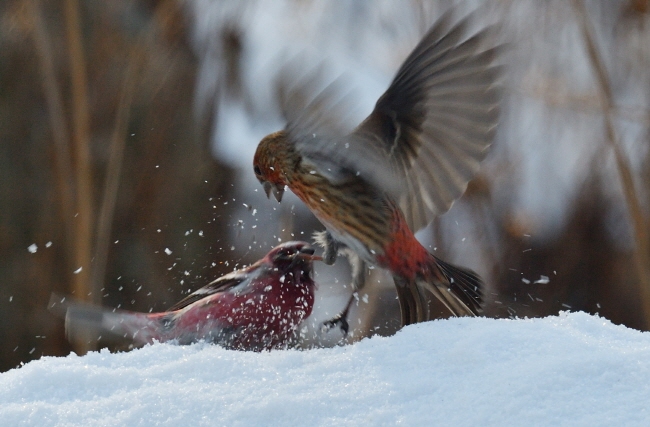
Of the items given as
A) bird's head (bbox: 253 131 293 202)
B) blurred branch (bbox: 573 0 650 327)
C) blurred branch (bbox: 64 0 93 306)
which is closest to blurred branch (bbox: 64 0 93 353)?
blurred branch (bbox: 64 0 93 306)

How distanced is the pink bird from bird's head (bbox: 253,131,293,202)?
0.27 meters

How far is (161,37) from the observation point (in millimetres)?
6219

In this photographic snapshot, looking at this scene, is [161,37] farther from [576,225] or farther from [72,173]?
[576,225]

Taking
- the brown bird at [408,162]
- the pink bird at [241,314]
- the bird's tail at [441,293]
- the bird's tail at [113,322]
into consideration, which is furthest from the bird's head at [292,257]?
the bird's tail at [113,322]

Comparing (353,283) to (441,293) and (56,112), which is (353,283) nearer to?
(441,293)

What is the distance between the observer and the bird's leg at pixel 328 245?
2949 mm

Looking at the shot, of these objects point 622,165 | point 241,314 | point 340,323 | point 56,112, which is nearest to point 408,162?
point 340,323

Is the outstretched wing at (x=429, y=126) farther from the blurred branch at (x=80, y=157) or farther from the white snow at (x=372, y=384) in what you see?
the blurred branch at (x=80, y=157)

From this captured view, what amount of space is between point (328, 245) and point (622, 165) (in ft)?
9.49

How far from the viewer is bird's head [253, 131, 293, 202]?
112 inches

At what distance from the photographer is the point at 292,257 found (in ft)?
9.32

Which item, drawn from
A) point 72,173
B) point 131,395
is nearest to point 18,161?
point 72,173

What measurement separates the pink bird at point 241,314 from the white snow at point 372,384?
2.96 feet

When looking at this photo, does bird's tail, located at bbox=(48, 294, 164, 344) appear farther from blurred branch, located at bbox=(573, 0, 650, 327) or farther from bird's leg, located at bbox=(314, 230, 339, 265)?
blurred branch, located at bbox=(573, 0, 650, 327)
